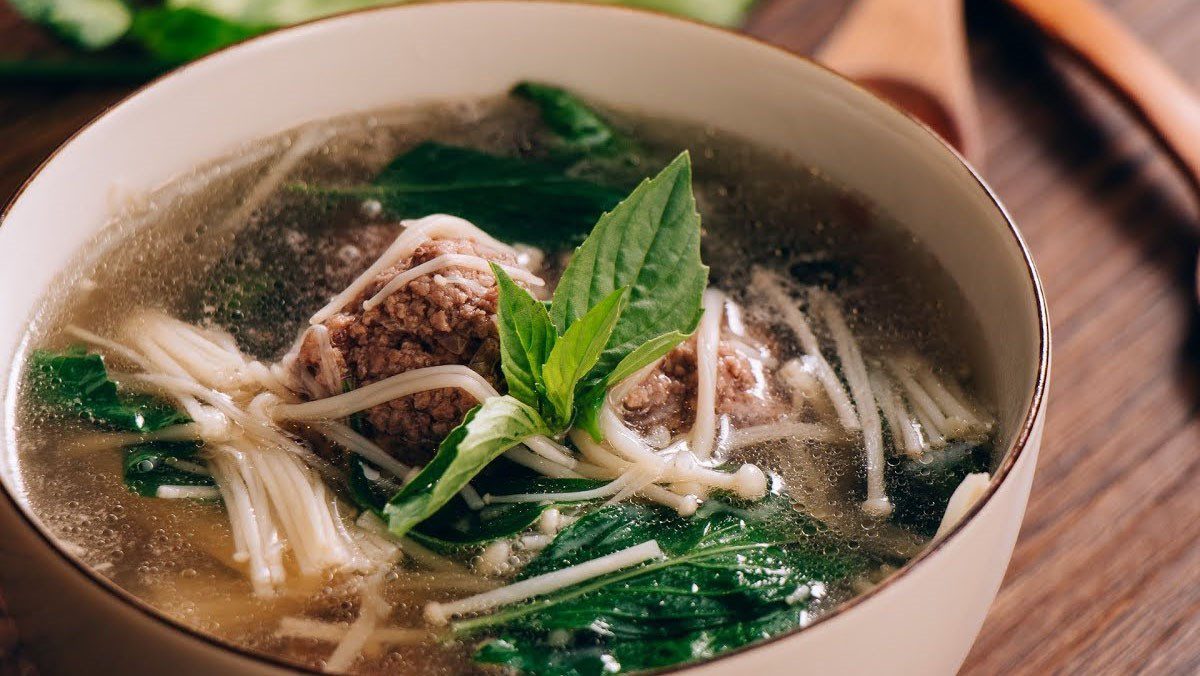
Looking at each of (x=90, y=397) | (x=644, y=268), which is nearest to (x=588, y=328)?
(x=644, y=268)

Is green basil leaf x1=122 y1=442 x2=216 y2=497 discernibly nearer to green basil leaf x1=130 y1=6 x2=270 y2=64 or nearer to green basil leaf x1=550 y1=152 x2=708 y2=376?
green basil leaf x1=550 y1=152 x2=708 y2=376

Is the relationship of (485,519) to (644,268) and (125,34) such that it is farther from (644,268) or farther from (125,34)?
(125,34)

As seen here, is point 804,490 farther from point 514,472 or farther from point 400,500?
point 400,500

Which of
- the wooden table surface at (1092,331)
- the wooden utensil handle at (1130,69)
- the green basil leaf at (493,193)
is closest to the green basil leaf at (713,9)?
the wooden table surface at (1092,331)

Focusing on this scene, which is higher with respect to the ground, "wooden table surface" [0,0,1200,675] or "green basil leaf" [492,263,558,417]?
"wooden table surface" [0,0,1200,675]

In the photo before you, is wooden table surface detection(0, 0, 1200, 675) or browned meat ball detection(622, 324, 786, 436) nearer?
browned meat ball detection(622, 324, 786, 436)

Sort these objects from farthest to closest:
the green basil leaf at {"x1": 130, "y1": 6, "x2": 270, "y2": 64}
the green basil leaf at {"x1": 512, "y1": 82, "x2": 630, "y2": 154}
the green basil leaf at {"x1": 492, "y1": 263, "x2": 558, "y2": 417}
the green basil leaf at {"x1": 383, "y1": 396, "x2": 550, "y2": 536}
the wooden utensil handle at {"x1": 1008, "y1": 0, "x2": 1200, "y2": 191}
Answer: the green basil leaf at {"x1": 130, "y1": 6, "x2": 270, "y2": 64} < the wooden utensil handle at {"x1": 1008, "y1": 0, "x2": 1200, "y2": 191} < the green basil leaf at {"x1": 512, "y1": 82, "x2": 630, "y2": 154} < the green basil leaf at {"x1": 492, "y1": 263, "x2": 558, "y2": 417} < the green basil leaf at {"x1": 383, "y1": 396, "x2": 550, "y2": 536}

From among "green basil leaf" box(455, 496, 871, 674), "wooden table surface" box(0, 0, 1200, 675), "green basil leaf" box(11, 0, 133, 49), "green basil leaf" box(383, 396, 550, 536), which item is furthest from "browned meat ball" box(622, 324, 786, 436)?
"green basil leaf" box(11, 0, 133, 49)
